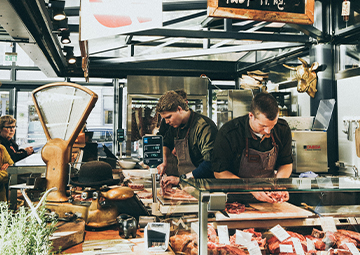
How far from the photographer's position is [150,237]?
142cm

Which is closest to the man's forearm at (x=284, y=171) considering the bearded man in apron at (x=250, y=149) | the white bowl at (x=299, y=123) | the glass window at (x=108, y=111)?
the bearded man in apron at (x=250, y=149)

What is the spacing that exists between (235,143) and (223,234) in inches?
43.1

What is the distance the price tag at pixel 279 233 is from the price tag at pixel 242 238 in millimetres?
177

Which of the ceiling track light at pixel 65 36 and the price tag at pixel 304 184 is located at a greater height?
the ceiling track light at pixel 65 36

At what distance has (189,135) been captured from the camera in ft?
9.95

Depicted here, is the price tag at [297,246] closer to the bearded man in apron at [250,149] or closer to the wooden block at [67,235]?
the bearded man in apron at [250,149]

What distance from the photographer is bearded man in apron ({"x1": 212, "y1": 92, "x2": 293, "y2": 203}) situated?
2549 mm

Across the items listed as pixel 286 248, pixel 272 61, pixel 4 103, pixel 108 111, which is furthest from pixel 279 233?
pixel 4 103

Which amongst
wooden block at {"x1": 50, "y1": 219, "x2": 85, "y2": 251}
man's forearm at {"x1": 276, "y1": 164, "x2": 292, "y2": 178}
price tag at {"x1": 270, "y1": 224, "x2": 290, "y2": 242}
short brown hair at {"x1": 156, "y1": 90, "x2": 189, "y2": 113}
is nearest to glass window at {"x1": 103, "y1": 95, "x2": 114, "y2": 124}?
short brown hair at {"x1": 156, "y1": 90, "x2": 189, "y2": 113}

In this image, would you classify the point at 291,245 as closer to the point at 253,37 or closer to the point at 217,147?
Result: the point at 217,147

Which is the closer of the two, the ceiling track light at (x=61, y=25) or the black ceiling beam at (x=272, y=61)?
the ceiling track light at (x=61, y=25)

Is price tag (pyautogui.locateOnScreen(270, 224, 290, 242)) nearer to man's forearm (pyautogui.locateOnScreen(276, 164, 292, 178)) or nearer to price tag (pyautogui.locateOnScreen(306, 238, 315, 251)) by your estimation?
price tag (pyautogui.locateOnScreen(306, 238, 315, 251))

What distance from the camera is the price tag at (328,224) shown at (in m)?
1.79

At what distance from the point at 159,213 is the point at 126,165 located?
195 cm
